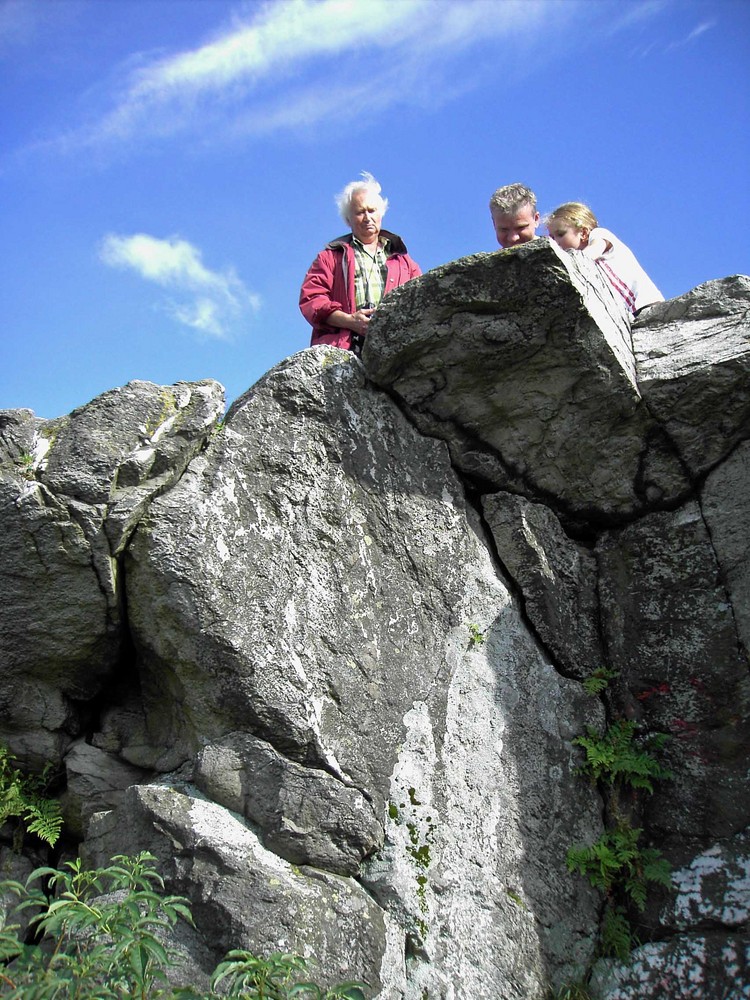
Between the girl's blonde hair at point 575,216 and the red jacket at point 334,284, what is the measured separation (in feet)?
4.17

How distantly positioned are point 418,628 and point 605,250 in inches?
144

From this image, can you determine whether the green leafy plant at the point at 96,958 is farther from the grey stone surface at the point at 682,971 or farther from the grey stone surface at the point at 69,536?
the grey stone surface at the point at 682,971

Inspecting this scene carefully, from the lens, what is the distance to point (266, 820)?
4996 millimetres

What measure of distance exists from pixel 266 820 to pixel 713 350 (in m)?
4.37

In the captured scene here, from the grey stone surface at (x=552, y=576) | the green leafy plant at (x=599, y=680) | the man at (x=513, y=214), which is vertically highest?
the man at (x=513, y=214)

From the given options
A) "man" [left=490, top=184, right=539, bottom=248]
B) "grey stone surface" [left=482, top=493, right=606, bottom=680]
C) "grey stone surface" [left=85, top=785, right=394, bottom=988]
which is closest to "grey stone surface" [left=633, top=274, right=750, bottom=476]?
"grey stone surface" [left=482, top=493, right=606, bottom=680]

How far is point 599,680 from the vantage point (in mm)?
6152

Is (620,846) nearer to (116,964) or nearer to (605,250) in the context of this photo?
(116,964)

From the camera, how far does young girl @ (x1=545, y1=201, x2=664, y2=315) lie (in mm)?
7160

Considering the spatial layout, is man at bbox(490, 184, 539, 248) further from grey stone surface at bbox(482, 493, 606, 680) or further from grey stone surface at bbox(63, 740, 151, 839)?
grey stone surface at bbox(63, 740, 151, 839)

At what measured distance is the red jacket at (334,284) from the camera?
6.68 meters

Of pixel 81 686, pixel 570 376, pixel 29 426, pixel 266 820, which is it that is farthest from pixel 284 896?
pixel 570 376

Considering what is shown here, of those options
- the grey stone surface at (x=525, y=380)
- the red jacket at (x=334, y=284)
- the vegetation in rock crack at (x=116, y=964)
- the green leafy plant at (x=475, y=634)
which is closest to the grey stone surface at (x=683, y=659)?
the grey stone surface at (x=525, y=380)

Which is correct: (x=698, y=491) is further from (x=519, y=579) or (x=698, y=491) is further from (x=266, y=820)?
(x=266, y=820)
